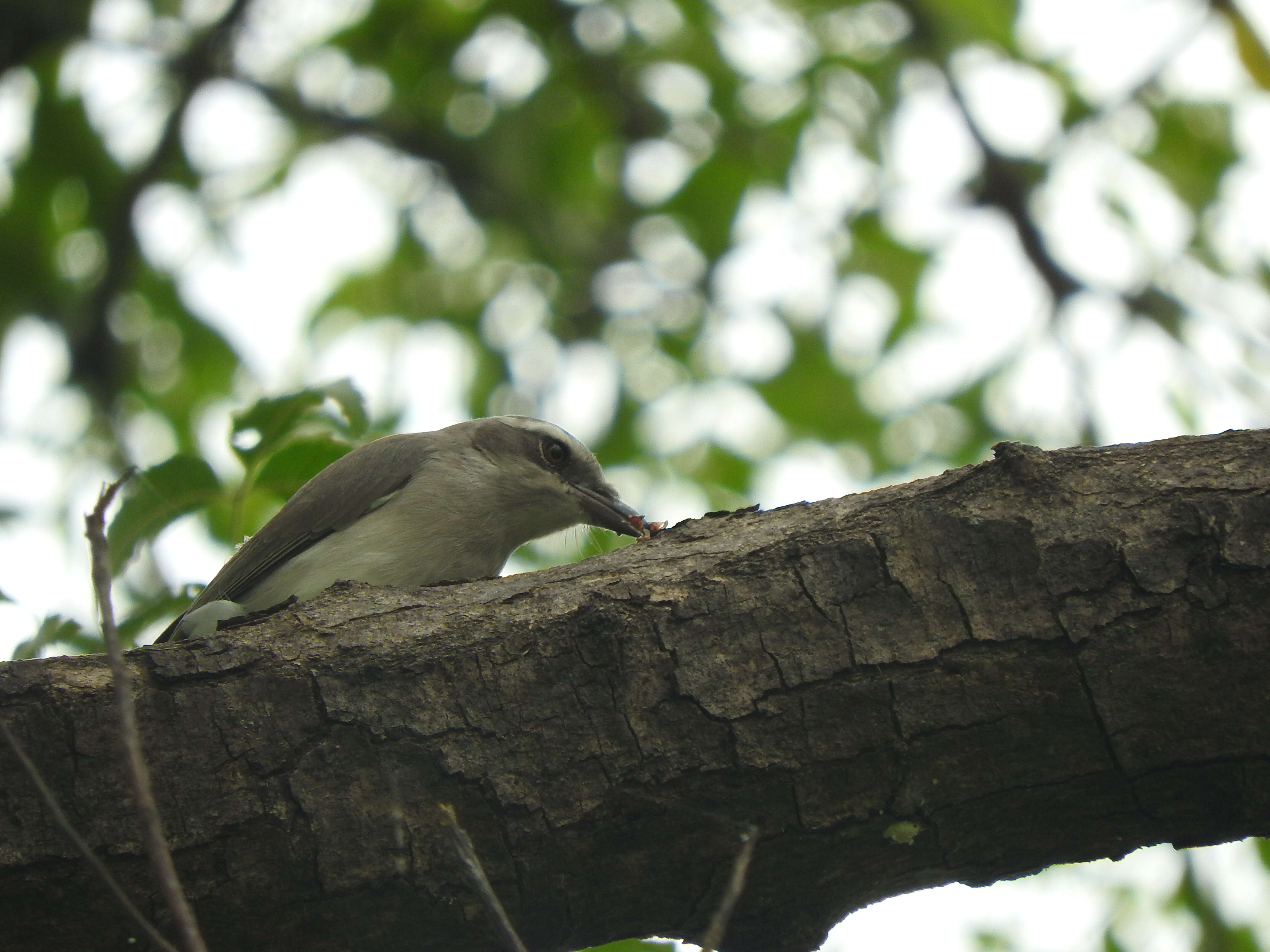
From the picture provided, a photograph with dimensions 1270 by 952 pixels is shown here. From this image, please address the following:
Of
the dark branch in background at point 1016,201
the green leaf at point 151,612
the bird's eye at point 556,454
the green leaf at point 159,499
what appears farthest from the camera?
the dark branch in background at point 1016,201

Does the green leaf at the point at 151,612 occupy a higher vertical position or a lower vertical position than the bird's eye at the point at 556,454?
lower

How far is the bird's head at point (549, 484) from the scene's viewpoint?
598 centimetres

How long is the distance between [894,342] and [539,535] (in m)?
3.37

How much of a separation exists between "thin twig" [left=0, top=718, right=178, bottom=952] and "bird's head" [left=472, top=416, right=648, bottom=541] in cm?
315

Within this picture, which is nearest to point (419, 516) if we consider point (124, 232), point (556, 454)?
point (556, 454)

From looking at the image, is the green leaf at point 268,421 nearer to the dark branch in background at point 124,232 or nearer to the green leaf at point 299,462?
the green leaf at point 299,462

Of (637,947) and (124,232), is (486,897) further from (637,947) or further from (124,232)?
(124,232)

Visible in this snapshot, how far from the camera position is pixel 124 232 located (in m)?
7.84

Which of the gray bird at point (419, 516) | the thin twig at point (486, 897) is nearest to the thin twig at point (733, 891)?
the thin twig at point (486, 897)

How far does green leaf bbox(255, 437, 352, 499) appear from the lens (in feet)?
15.3

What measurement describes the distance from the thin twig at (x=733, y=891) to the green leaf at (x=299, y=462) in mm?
2558

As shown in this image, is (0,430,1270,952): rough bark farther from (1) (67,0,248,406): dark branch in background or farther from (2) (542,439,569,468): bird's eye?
(1) (67,0,248,406): dark branch in background

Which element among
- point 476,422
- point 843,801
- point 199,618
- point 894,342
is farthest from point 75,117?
point 843,801

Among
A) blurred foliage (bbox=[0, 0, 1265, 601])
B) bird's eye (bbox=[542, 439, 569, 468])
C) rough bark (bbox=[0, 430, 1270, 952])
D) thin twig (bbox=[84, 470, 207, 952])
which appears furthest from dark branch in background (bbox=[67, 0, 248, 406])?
thin twig (bbox=[84, 470, 207, 952])
